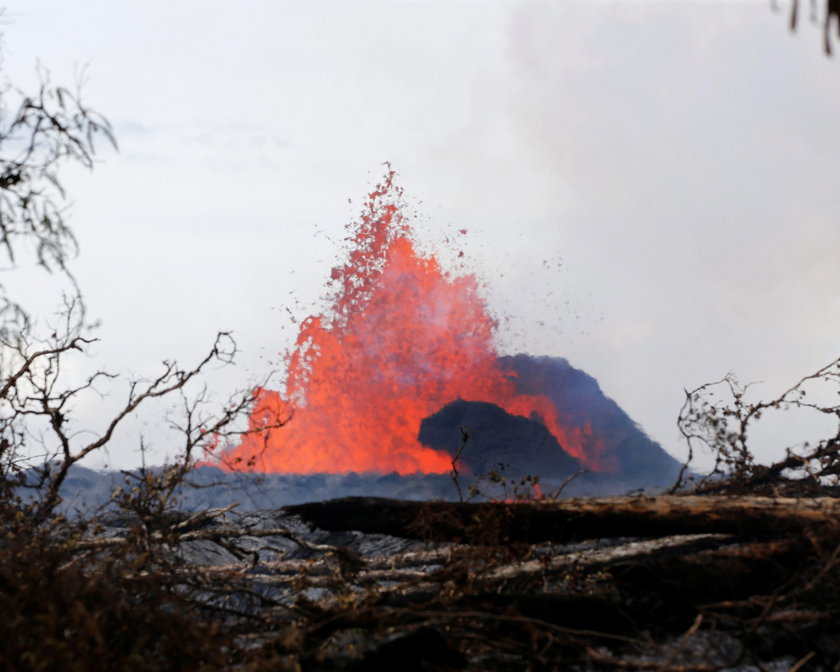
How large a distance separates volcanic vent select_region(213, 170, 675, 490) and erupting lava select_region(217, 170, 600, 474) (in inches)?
1.6

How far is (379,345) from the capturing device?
2752 centimetres

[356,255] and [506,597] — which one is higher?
[356,255]

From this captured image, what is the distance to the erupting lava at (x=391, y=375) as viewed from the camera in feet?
86.4

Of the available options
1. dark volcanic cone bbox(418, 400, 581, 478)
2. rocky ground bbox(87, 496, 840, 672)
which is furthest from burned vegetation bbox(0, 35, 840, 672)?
dark volcanic cone bbox(418, 400, 581, 478)

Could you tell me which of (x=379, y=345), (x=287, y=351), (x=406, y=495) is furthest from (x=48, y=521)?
(x=379, y=345)

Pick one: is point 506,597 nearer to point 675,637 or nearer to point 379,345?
point 675,637

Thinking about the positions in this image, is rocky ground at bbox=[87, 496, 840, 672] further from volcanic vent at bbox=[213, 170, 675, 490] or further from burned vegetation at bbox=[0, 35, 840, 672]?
volcanic vent at bbox=[213, 170, 675, 490]

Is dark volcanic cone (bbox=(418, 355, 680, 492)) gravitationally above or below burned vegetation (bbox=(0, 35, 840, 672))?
above

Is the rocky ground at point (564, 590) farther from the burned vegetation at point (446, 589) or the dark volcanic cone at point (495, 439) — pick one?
the dark volcanic cone at point (495, 439)

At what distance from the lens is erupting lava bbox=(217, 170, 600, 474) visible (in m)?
26.3

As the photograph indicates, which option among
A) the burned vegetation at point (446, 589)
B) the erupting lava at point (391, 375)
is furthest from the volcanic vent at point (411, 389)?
the burned vegetation at point (446, 589)

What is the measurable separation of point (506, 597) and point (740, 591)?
6.28 feet

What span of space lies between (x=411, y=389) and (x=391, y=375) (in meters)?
0.97

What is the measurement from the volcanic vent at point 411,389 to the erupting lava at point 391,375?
0.04m
